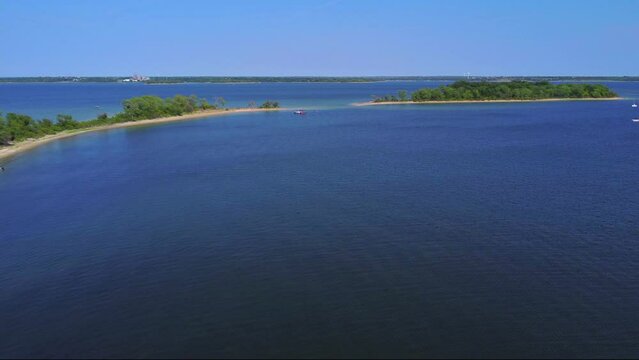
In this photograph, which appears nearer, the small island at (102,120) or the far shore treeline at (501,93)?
the small island at (102,120)

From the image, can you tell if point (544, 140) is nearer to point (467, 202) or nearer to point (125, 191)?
point (467, 202)

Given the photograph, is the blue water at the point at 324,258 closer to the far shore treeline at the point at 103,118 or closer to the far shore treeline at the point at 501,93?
the far shore treeline at the point at 103,118

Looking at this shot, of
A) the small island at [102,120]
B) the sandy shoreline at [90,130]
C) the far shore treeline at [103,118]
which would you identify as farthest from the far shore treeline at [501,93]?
the sandy shoreline at [90,130]

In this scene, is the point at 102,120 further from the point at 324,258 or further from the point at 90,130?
the point at 324,258

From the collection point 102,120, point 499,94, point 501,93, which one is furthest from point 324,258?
point 501,93

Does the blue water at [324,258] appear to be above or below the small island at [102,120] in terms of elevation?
above

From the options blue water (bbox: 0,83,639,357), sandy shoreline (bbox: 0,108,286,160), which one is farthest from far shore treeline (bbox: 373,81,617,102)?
blue water (bbox: 0,83,639,357)

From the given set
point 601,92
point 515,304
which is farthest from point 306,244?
point 601,92

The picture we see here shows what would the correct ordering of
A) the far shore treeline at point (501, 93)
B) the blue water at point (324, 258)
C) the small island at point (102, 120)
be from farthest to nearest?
1. the far shore treeline at point (501, 93)
2. the small island at point (102, 120)
3. the blue water at point (324, 258)
